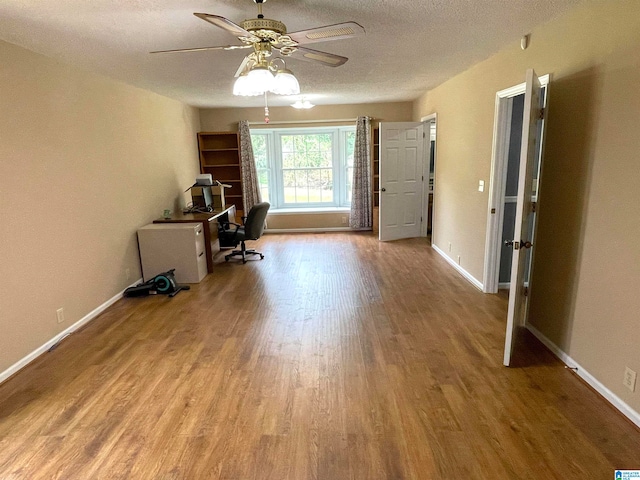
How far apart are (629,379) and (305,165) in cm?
626

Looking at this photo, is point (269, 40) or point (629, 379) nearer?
point (629, 379)

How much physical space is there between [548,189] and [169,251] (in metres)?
3.98

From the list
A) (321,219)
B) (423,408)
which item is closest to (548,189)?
(423,408)

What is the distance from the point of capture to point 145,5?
211 cm

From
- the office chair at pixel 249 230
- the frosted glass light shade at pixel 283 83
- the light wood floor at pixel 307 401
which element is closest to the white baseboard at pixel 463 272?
the light wood floor at pixel 307 401

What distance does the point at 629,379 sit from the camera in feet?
6.69

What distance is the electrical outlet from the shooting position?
2.01 metres

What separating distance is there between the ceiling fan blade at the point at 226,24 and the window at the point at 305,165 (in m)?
5.31

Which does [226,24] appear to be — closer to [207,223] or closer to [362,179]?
[207,223]

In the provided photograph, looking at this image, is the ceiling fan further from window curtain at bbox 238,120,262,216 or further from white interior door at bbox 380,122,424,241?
window curtain at bbox 238,120,262,216

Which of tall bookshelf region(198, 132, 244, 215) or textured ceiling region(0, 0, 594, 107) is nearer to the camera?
textured ceiling region(0, 0, 594, 107)

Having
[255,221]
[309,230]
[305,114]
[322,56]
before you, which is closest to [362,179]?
[309,230]

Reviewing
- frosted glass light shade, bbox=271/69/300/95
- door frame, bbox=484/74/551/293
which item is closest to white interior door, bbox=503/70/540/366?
door frame, bbox=484/74/551/293

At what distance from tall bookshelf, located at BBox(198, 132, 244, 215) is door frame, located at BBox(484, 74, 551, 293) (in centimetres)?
470
